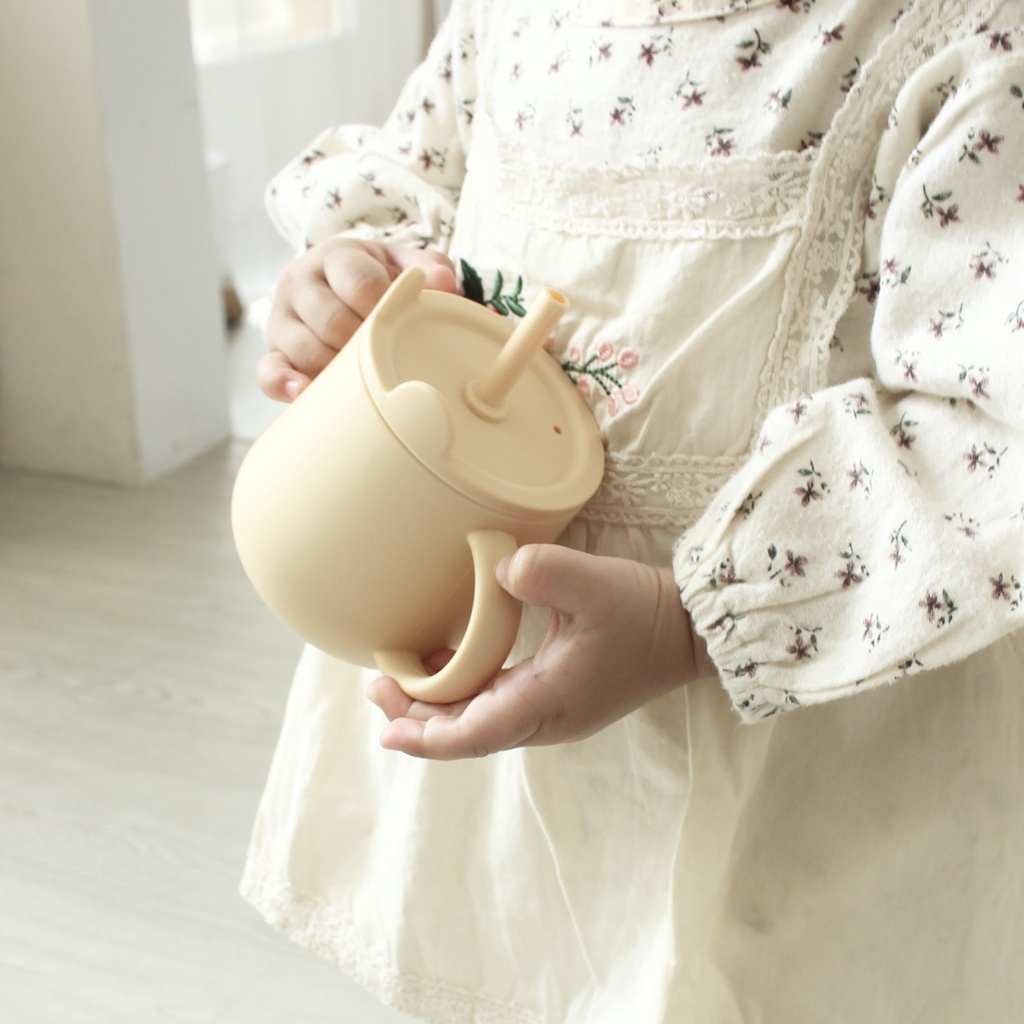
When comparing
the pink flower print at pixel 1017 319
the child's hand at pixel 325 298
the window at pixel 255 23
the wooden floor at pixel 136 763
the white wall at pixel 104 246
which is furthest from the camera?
the window at pixel 255 23

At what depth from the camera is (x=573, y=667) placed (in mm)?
462

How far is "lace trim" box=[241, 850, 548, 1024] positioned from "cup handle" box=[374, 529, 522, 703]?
0.94 feet

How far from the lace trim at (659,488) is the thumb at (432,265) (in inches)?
4.3

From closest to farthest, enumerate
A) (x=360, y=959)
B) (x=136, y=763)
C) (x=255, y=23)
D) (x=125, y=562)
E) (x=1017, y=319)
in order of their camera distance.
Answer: (x=1017, y=319) → (x=360, y=959) → (x=136, y=763) → (x=125, y=562) → (x=255, y=23)

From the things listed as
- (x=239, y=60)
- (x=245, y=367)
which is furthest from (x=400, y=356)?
(x=239, y=60)

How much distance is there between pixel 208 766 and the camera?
1.14m

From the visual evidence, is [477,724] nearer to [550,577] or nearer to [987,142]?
[550,577]

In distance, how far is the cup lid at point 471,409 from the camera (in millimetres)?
440

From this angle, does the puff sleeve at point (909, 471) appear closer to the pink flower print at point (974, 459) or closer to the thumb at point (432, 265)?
the pink flower print at point (974, 459)

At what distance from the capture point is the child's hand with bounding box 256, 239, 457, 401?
54 centimetres

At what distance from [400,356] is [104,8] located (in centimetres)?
123

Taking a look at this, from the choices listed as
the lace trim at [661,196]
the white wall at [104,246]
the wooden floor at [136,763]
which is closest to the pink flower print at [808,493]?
the lace trim at [661,196]

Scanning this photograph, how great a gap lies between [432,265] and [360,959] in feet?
1.36

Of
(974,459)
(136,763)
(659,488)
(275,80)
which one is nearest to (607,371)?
(659,488)
